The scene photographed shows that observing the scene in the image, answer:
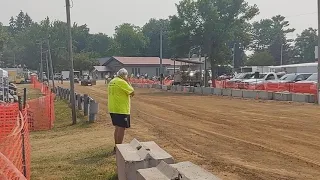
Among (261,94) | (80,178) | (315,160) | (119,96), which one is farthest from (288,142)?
(261,94)

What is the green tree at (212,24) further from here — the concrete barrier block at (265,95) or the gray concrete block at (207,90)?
the concrete barrier block at (265,95)

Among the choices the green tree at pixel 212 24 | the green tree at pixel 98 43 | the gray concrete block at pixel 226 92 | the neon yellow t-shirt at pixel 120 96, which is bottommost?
the gray concrete block at pixel 226 92

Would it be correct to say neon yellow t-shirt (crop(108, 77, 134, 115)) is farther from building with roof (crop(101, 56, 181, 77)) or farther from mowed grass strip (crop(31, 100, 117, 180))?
building with roof (crop(101, 56, 181, 77))

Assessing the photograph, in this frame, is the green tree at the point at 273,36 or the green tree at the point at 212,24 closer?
the green tree at the point at 212,24

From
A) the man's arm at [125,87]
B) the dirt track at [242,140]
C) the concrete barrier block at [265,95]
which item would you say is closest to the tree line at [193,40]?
the concrete barrier block at [265,95]

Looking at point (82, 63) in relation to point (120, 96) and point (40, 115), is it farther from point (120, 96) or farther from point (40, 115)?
point (120, 96)

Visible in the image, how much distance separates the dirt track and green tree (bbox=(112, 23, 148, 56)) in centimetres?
11147

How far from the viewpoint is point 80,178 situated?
7840mm

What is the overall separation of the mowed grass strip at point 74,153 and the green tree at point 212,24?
98.9 ft

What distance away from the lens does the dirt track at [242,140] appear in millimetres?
8055

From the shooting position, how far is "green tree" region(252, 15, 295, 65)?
117 metres

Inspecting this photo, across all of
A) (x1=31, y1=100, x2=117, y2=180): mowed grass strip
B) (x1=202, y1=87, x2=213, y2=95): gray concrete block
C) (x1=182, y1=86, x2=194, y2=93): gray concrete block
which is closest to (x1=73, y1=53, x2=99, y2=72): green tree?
(x1=182, y1=86, x2=194, y2=93): gray concrete block

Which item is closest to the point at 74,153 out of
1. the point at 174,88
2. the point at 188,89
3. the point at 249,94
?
the point at 249,94

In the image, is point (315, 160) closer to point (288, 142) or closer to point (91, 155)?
point (288, 142)
